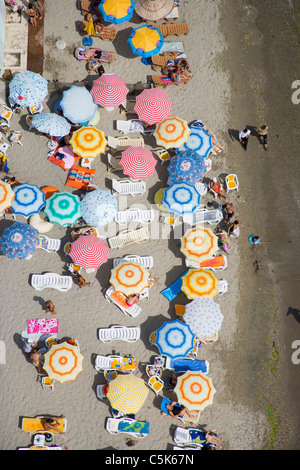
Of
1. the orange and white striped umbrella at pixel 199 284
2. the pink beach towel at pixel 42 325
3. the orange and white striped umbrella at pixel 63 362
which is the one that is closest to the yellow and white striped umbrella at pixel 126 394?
the orange and white striped umbrella at pixel 63 362

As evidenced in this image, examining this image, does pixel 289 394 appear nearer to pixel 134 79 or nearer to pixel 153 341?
pixel 153 341

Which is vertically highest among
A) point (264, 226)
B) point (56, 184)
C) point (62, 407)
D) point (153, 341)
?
point (56, 184)

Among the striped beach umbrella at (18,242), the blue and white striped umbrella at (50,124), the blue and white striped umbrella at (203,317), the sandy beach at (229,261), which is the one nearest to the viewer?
the striped beach umbrella at (18,242)

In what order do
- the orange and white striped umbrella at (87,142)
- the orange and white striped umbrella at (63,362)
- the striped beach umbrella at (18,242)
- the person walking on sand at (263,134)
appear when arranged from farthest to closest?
the person walking on sand at (263,134) → the orange and white striped umbrella at (87,142) → the striped beach umbrella at (18,242) → the orange and white striped umbrella at (63,362)

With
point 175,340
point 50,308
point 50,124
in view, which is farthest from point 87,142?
point 175,340

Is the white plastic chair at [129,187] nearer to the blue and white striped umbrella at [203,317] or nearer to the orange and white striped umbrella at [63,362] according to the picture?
the blue and white striped umbrella at [203,317]

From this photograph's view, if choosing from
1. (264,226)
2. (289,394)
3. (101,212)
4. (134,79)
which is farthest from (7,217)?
(289,394)
